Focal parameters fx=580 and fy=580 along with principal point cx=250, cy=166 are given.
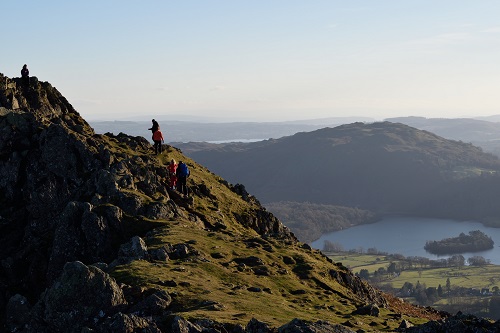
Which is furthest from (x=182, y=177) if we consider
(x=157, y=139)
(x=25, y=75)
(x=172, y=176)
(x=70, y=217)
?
(x=25, y=75)

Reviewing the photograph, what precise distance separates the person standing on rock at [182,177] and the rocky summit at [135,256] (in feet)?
3.89

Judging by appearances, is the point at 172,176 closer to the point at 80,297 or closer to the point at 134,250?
the point at 134,250

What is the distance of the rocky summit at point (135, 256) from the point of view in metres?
28.9

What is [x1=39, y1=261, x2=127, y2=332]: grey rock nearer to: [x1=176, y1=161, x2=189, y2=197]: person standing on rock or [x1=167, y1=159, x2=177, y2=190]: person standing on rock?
[x1=176, y1=161, x2=189, y2=197]: person standing on rock

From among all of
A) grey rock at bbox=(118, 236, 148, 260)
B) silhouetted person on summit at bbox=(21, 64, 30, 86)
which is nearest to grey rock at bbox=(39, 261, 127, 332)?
grey rock at bbox=(118, 236, 148, 260)

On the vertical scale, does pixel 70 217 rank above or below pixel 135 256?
above

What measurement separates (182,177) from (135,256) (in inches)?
842

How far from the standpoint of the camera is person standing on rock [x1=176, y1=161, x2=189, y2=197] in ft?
190

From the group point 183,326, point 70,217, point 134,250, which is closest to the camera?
point 183,326

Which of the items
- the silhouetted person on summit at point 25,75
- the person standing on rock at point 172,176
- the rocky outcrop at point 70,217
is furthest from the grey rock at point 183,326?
the silhouetted person on summit at point 25,75

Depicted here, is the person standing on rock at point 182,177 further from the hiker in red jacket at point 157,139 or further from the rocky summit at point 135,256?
the hiker in red jacket at point 157,139

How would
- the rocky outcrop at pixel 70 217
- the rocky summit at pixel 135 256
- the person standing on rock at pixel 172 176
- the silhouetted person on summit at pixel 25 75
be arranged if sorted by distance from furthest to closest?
the silhouetted person on summit at pixel 25 75 → the person standing on rock at pixel 172 176 → the rocky outcrop at pixel 70 217 → the rocky summit at pixel 135 256

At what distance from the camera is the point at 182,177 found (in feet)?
194

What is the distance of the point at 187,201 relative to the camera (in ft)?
196
